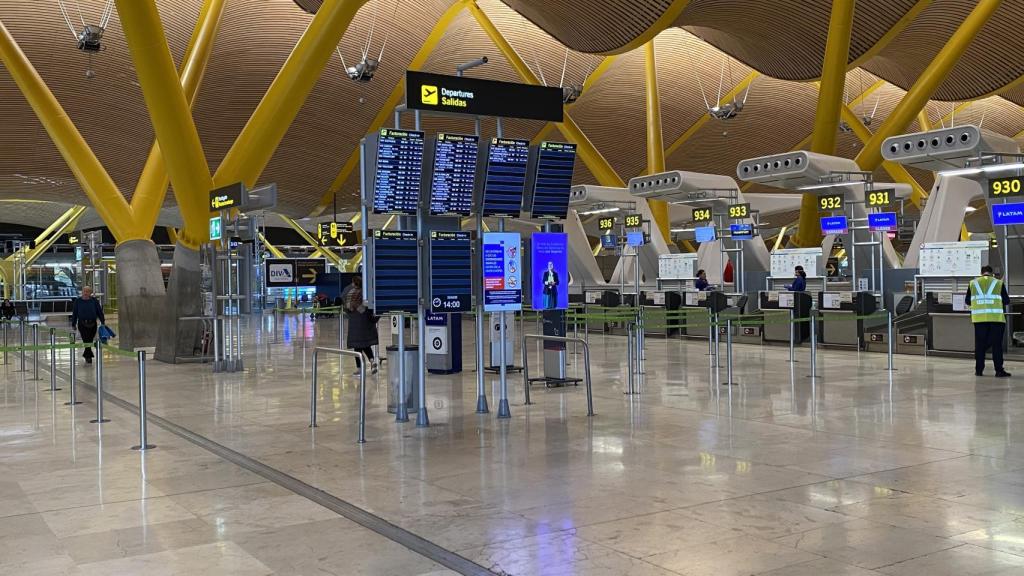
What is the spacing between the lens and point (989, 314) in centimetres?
1408

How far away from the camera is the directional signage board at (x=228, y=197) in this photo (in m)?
16.1

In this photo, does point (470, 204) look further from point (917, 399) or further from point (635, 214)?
point (635, 214)

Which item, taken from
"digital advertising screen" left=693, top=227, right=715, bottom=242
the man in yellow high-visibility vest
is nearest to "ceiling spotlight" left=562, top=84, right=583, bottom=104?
"digital advertising screen" left=693, top=227, right=715, bottom=242

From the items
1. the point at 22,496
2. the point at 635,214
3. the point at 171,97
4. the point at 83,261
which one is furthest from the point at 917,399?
the point at 83,261

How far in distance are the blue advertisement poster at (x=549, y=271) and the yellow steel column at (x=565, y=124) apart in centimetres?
2535

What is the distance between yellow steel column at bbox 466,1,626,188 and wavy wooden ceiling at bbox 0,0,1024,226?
1.55 meters

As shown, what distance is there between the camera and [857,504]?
6156 mm

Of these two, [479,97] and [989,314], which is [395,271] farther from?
[989,314]

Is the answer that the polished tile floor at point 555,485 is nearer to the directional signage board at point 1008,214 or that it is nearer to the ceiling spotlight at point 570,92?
the directional signage board at point 1008,214

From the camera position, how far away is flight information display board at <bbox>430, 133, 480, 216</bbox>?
10.2 metres

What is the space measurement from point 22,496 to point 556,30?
25.5 meters

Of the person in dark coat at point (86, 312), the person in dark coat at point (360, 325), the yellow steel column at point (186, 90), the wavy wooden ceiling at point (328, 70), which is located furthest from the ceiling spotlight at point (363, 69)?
the person in dark coat at point (360, 325)

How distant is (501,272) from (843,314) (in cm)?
1185

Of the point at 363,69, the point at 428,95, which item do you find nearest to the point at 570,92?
the point at 363,69
